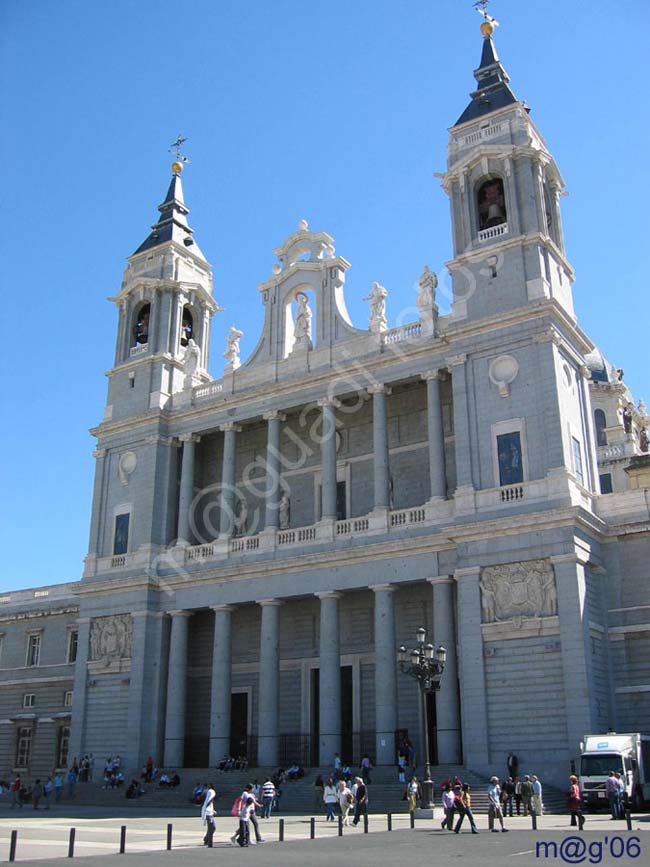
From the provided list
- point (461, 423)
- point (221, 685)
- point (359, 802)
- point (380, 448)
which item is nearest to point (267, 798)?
point (359, 802)

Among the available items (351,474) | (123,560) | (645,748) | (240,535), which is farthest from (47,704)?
(645,748)

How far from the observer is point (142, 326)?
5006 cm

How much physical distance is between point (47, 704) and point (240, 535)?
625 inches

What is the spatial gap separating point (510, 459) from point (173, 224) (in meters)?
25.9

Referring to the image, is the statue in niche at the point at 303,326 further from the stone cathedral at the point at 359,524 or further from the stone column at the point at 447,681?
the stone column at the point at 447,681

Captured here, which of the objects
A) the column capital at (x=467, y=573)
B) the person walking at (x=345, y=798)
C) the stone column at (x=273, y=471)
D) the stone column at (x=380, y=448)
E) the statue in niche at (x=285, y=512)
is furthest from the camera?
the statue in niche at (x=285, y=512)

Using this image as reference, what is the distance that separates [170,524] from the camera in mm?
44875

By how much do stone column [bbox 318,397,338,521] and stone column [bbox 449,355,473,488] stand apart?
19.4ft

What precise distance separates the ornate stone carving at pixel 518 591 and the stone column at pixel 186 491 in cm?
1621

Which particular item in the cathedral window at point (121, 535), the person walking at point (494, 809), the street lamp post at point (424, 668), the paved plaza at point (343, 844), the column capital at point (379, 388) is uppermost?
the column capital at point (379, 388)

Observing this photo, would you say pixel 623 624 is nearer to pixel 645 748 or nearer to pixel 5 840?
pixel 645 748

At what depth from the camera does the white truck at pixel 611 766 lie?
26.1 meters

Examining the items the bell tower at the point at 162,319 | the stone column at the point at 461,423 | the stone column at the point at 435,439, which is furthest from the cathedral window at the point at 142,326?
the stone column at the point at 461,423

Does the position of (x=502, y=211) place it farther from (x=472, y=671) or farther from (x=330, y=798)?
(x=330, y=798)
